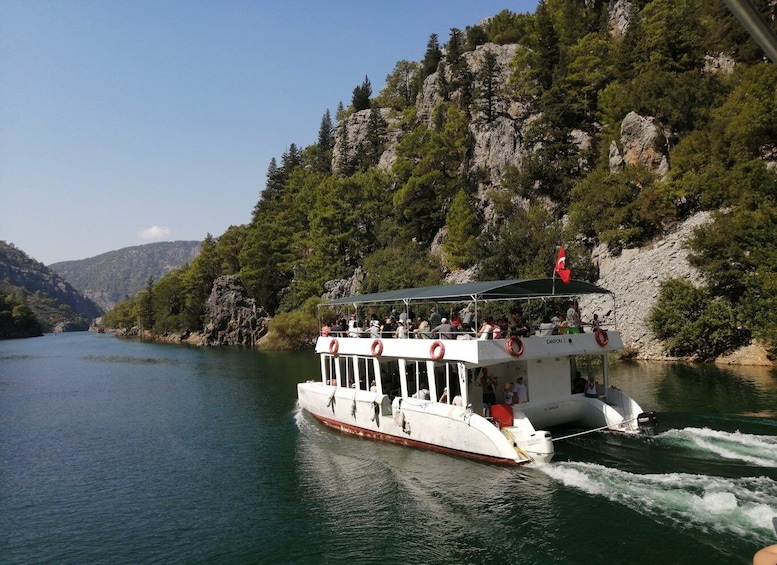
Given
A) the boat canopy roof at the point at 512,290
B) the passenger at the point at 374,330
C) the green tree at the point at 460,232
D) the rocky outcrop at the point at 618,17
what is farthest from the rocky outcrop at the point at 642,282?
the rocky outcrop at the point at 618,17

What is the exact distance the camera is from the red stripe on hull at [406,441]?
1611 centimetres

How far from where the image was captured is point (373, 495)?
49.6ft

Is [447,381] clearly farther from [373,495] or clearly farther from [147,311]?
[147,311]

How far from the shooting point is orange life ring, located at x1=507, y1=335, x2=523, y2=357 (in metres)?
17.2

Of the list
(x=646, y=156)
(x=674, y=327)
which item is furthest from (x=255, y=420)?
(x=646, y=156)

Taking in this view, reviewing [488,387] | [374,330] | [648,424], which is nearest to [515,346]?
[488,387]

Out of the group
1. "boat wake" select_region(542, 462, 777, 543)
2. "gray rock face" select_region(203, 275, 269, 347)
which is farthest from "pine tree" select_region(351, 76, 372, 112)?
"boat wake" select_region(542, 462, 777, 543)

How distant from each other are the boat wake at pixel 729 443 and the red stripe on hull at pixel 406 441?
562cm

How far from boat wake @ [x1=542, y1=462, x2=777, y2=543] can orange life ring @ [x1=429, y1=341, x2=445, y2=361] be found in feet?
15.5

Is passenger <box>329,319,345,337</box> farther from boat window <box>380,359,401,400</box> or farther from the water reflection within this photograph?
the water reflection

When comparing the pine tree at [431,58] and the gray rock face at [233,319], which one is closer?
the gray rock face at [233,319]

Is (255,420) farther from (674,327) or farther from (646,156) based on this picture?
(646,156)

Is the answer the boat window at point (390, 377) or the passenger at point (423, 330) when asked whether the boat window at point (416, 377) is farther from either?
the boat window at point (390, 377)

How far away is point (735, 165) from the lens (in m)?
42.9
